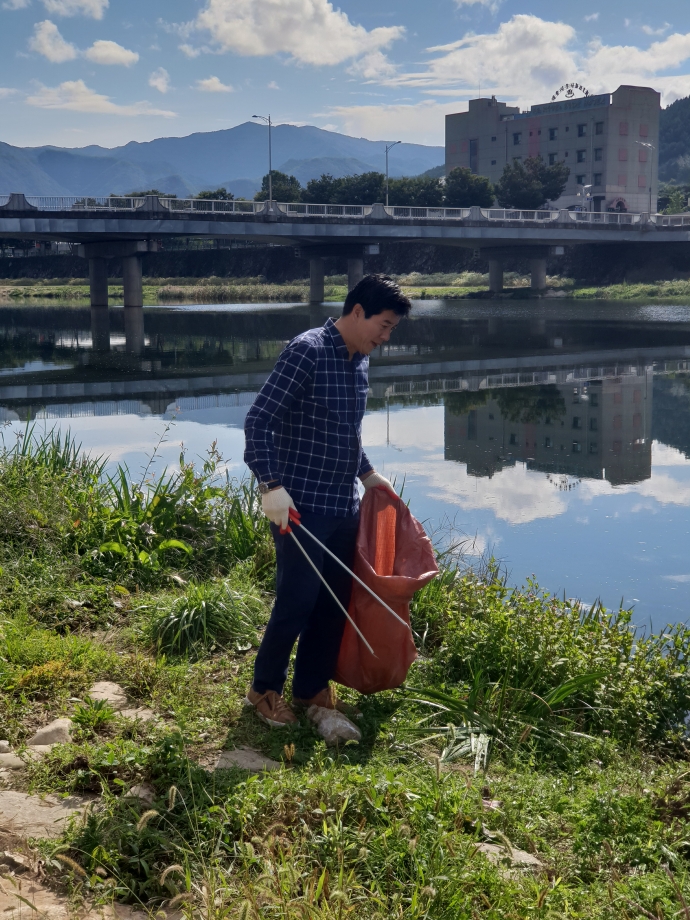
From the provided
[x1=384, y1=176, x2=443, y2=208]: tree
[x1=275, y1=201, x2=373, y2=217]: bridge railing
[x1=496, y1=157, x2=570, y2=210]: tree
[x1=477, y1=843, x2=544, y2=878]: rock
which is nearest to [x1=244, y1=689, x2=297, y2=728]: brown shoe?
[x1=477, y1=843, x2=544, y2=878]: rock

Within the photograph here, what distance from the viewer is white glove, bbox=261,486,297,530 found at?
4.22 m

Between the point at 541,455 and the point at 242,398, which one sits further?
the point at 242,398

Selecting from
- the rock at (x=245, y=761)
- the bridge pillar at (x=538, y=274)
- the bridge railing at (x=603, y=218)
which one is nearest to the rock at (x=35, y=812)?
the rock at (x=245, y=761)

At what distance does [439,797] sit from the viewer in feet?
11.4

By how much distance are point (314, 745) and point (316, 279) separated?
51.0 meters

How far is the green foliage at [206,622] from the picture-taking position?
5.52 m

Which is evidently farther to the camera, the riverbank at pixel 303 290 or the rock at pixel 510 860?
the riverbank at pixel 303 290

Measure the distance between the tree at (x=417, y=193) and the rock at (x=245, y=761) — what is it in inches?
3265

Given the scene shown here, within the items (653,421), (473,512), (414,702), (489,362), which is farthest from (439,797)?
(489,362)

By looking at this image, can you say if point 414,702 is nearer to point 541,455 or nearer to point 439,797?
point 439,797

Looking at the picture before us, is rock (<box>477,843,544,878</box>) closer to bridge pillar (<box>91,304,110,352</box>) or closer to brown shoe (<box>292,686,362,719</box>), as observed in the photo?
brown shoe (<box>292,686,362,719</box>)

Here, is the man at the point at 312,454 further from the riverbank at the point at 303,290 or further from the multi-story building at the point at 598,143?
the multi-story building at the point at 598,143

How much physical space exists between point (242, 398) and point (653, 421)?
7.55 meters

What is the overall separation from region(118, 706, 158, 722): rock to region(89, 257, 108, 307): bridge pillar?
47.7 m
